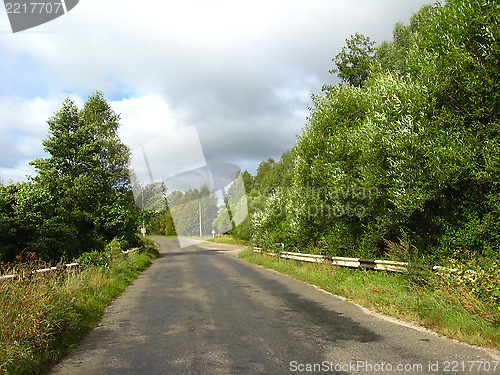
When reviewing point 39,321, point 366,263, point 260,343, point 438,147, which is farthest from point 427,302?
point 39,321

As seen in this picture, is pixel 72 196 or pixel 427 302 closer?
pixel 427 302

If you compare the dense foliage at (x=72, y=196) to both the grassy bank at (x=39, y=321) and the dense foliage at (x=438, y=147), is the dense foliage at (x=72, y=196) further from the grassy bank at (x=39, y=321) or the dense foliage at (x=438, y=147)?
the dense foliage at (x=438, y=147)

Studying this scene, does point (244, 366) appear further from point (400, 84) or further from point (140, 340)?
point (400, 84)

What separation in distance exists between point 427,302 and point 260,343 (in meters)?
4.03

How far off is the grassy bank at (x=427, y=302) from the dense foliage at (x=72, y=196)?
12.3 meters

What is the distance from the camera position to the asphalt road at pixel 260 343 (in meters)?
5.04

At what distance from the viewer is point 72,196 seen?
2309cm

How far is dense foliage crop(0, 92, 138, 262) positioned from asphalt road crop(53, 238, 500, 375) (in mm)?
7261

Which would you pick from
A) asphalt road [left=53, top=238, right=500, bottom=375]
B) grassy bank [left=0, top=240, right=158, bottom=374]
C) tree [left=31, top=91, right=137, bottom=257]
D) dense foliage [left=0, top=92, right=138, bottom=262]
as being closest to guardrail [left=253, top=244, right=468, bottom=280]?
asphalt road [left=53, top=238, right=500, bottom=375]

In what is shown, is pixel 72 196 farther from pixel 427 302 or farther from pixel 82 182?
pixel 427 302

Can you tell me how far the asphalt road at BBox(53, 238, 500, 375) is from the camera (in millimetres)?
5039

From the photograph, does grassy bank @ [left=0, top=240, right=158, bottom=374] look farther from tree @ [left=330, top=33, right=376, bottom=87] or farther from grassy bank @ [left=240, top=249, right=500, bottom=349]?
tree @ [left=330, top=33, right=376, bottom=87]

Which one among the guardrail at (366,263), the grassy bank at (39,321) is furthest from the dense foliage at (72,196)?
the guardrail at (366,263)

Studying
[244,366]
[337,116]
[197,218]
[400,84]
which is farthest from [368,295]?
[197,218]
